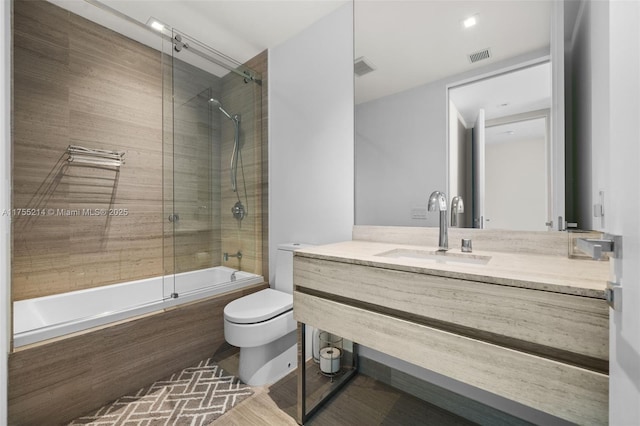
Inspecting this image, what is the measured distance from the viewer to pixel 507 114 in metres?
1.31

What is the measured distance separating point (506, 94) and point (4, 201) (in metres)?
2.35

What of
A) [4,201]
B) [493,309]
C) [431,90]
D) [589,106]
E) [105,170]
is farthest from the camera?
[105,170]

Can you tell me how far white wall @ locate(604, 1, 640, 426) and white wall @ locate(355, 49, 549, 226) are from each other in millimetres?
1008

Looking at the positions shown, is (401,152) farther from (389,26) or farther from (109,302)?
(109,302)

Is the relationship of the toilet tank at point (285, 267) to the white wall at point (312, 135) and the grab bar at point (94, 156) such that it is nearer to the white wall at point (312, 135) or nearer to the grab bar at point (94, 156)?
the white wall at point (312, 135)

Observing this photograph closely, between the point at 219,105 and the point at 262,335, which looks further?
the point at 219,105

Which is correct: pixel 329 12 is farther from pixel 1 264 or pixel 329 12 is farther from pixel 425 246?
pixel 1 264

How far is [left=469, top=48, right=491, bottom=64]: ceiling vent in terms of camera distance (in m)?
1.37

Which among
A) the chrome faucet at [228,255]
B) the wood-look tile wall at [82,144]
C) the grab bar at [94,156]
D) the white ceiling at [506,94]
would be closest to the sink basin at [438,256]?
the white ceiling at [506,94]

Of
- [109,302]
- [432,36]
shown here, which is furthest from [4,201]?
[432,36]

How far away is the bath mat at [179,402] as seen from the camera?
1.39 metres

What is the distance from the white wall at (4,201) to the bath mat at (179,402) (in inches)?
16.7

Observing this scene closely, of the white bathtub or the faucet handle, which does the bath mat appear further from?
the faucet handle

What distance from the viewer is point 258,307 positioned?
1694 mm
